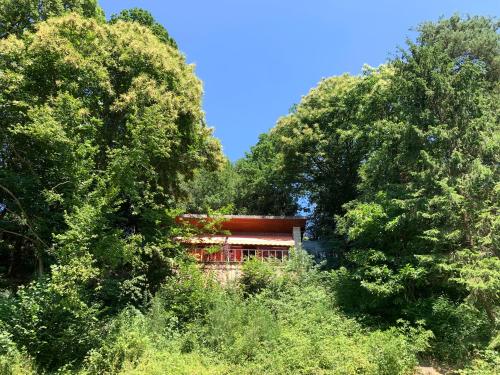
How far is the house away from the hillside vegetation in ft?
4.77

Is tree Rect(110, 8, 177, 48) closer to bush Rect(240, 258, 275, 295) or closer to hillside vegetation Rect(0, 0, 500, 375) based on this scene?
hillside vegetation Rect(0, 0, 500, 375)

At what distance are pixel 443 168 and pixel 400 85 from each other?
9.93 feet

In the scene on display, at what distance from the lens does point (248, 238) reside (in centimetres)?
1858

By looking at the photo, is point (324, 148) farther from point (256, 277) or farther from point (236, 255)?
point (256, 277)

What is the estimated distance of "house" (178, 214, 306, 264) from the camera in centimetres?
1597

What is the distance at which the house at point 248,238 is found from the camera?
15970 millimetres

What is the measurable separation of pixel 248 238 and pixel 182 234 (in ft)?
14.0

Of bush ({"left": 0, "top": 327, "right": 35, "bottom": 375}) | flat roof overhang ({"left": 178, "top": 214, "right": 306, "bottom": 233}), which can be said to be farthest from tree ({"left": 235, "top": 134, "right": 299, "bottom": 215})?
bush ({"left": 0, "top": 327, "right": 35, "bottom": 375})

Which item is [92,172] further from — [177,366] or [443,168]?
[443,168]

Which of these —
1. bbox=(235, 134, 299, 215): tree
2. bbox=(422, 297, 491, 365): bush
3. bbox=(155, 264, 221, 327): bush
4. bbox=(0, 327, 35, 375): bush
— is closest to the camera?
bbox=(0, 327, 35, 375): bush

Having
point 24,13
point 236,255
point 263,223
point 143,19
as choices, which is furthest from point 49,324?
point 143,19

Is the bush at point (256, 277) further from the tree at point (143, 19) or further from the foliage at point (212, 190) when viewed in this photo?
the foliage at point (212, 190)

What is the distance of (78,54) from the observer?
42.9 ft

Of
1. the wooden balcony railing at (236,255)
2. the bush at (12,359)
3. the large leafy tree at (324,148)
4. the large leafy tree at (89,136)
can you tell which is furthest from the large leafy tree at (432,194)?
the bush at (12,359)
